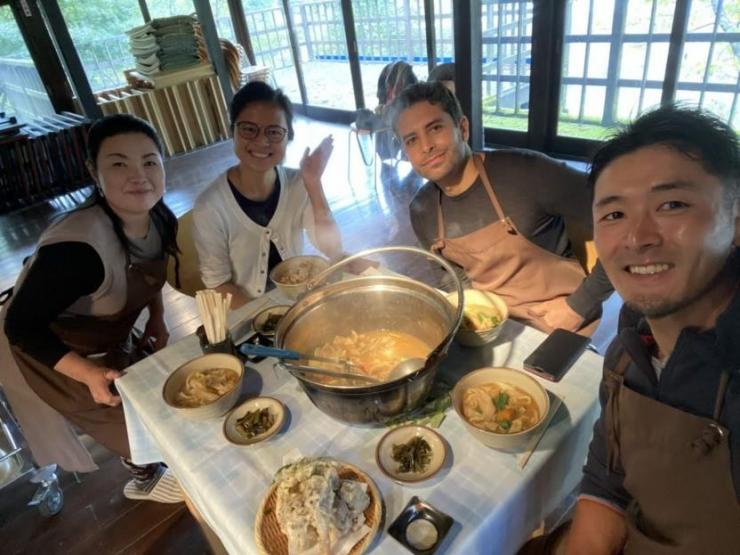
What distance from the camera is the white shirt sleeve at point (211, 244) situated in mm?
2193

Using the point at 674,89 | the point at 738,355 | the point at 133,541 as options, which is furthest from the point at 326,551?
the point at 674,89

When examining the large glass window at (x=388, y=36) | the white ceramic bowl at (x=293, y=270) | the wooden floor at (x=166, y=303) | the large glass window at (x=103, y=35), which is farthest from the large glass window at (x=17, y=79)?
the white ceramic bowl at (x=293, y=270)

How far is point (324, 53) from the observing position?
8.29 meters

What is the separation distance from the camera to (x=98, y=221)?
1.81 meters

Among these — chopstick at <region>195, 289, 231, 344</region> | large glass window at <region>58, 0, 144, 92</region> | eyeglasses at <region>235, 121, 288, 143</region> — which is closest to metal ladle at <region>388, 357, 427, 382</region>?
chopstick at <region>195, 289, 231, 344</region>

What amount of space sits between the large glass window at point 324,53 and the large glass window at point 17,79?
432 centimetres

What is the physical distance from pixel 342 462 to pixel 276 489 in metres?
0.17

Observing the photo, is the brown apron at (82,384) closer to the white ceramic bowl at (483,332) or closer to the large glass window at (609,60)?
the white ceramic bowl at (483,332)

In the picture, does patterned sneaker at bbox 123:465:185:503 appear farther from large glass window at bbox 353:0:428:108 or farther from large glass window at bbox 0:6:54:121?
large glass window at bbox 0:6:54:121

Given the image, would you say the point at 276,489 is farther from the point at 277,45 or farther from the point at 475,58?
the point at 277,45

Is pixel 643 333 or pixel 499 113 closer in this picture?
pixel 643 333

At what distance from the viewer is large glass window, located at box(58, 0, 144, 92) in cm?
731

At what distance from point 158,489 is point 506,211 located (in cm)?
212

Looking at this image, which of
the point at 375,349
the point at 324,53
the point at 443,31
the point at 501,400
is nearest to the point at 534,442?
the point at 501,400
